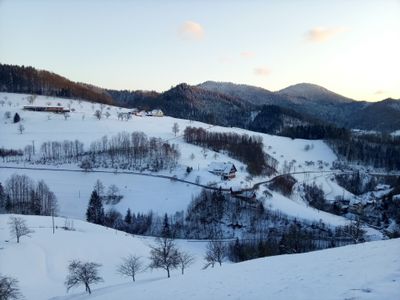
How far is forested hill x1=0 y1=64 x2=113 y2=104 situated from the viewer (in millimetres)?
155125

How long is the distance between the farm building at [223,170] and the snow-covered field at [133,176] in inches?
62.5

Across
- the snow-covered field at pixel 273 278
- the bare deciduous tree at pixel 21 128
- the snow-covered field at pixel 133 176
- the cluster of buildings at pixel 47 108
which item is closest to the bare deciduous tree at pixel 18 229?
the snow-covered field at pixel 273 278

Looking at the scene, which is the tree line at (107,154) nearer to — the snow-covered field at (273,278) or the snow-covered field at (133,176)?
the snow-covered field at (133,176)

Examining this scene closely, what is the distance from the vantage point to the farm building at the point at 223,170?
79.2 m

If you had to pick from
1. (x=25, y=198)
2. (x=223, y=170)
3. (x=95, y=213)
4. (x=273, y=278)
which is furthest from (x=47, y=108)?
(x=273, y=278)

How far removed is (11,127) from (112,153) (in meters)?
42.7

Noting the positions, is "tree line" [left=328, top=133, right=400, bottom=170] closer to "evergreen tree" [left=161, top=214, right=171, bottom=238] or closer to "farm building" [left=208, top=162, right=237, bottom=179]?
"farm building" [left=208, top=162, right=237, bottom=179]

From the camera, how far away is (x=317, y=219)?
209ft

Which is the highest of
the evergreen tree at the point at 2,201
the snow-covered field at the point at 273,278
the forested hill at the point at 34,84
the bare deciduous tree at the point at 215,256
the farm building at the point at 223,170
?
the forested hill at the point at 34,84

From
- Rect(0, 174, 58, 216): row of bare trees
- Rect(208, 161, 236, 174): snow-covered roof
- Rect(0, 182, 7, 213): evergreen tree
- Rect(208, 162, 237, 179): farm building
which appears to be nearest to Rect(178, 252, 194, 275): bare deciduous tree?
Rect(0, 174, 58, 216): row of bare trees

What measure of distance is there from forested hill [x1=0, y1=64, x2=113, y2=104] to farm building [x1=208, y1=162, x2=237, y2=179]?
329 feet

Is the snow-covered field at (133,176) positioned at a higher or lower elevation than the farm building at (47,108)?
A: lower

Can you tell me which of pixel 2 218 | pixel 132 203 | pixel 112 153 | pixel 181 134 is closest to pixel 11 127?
pixel 112 153

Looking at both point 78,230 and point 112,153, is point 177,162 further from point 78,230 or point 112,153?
point 78,230
